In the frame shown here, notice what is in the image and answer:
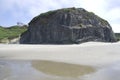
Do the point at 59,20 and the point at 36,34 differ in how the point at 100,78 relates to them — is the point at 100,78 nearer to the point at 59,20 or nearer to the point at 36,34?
the point at 59,20

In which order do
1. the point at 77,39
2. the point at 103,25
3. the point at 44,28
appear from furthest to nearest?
the point at 103,25 < the point at 44,28 < the point at 77,39

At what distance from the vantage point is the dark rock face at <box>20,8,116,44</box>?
8188 centimetres

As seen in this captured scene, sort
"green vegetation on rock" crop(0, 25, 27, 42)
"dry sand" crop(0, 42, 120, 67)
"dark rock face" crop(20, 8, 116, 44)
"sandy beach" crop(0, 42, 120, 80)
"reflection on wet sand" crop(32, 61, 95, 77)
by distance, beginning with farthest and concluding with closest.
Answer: "green vegetation on rock" crop(0, 25, 27, 42) < "dark rock face" crop(20, 8, 116, 44) < "dry sand" crop(0, 42, 120, 67) < "reflection on wet sand" crop(32, 61, 95, 77) < "sandy beach" crop(0, 42, 120, 80)

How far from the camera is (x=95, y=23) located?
90562 mm

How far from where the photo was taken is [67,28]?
268ft

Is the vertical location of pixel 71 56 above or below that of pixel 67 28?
below

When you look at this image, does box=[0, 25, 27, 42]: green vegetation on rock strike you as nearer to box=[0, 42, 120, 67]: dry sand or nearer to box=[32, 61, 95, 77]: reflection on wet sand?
box=[0, 42, 120, 67]: dry sand

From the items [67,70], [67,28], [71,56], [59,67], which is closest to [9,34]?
[67,28]

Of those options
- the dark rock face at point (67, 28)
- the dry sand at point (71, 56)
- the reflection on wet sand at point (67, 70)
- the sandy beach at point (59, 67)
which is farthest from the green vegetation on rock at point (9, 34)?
the reflection on wet sand at point (67, 70)

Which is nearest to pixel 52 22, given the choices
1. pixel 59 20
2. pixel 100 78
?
pixel 59 20

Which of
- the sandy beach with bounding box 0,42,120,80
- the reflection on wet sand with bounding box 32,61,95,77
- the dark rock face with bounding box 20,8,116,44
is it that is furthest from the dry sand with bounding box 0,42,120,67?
the dark rock face with bounding box 20,8,116,44

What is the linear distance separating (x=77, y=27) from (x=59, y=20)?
6868 mm

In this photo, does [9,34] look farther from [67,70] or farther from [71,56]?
[67,70]

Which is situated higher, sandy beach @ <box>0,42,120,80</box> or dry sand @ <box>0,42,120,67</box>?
dry sand @ <box>0,42,120,67</box>
